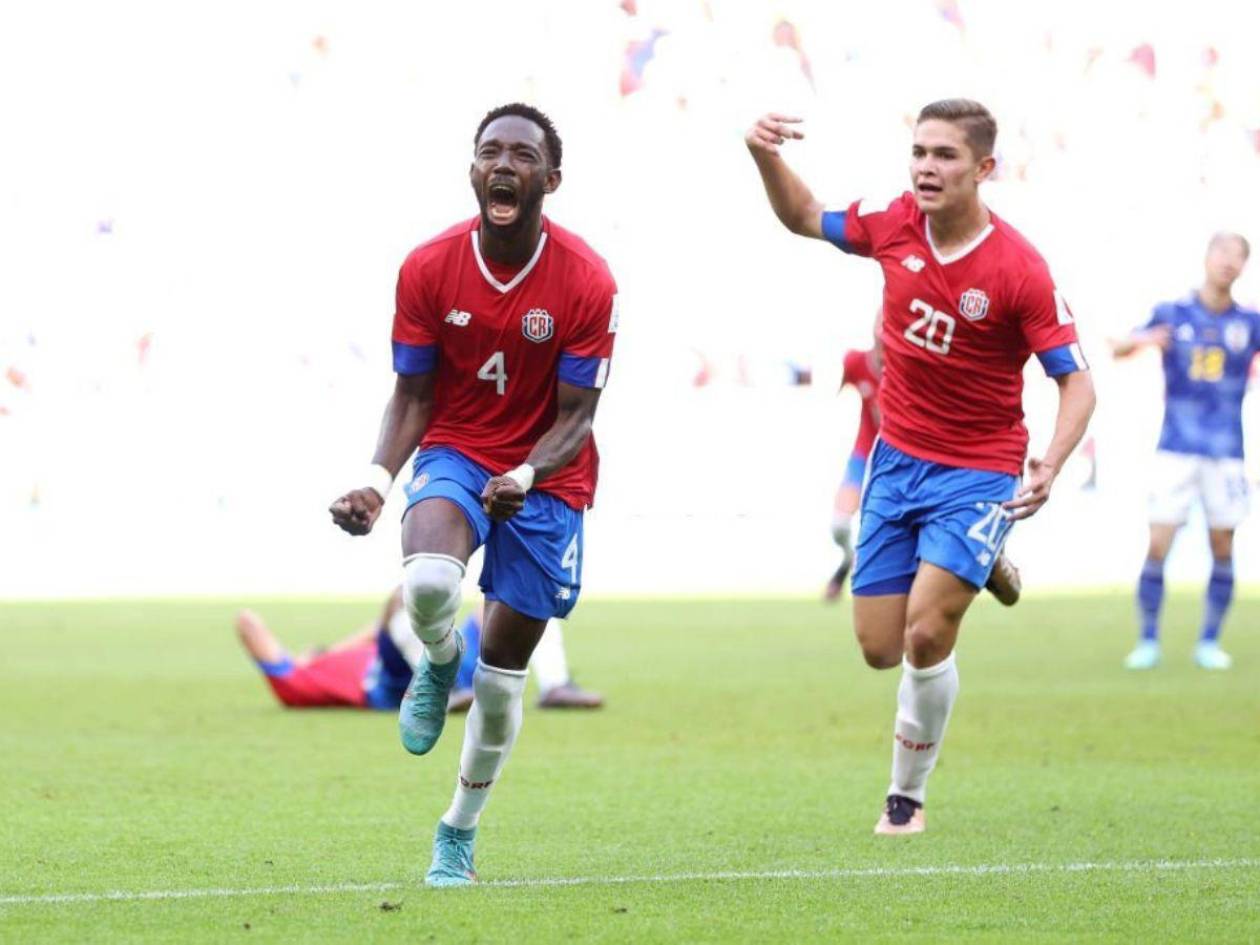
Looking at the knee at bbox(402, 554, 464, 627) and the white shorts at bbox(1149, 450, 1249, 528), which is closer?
the knee at bbox(402, 554, 464, 627)

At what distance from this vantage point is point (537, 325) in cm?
647

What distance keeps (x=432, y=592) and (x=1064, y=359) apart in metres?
2.42

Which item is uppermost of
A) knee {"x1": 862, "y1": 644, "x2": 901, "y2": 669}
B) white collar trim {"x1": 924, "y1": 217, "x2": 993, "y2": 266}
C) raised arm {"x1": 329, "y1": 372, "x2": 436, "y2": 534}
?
white collar trim {"x1": 924, "y1": 217, "x2": 993, "y2": 266}

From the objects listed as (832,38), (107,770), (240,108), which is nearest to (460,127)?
(240,108)

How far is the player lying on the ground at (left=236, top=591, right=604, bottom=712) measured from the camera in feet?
39.6

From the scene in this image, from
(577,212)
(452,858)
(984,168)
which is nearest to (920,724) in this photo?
(984,168)

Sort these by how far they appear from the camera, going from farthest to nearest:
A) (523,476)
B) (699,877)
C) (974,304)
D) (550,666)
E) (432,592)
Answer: (550,666) < (974,304) < (699,877) < (523,476) < (432,592)

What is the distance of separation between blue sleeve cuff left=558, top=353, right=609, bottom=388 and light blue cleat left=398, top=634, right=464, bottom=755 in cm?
80

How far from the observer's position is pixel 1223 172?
35.3 m

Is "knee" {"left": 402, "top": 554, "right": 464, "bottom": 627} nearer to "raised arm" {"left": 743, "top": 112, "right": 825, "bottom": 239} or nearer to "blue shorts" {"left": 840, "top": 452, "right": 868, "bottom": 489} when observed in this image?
"raised arm" {"left": 743, "top": 112, "right": 825, "bottom": 239}

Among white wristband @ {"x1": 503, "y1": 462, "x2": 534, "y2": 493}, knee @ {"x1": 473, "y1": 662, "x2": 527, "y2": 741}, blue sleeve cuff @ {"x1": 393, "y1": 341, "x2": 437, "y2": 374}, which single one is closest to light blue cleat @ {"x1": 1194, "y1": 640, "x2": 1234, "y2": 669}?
knee @ {"x1": 473, "y1": 662, "x2": 527, "y2": 741}

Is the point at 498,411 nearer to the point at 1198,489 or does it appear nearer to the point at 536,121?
the point at 536,121

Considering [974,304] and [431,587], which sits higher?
[974,304]

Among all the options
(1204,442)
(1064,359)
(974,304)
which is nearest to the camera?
(1064,359)
